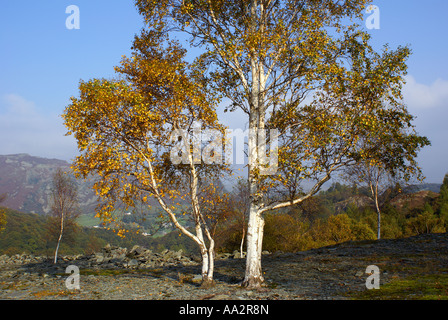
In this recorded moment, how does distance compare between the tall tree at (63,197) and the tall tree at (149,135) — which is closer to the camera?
the tall tree at (149,135)

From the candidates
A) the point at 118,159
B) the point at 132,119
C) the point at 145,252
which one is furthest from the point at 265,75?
the point at 145,252

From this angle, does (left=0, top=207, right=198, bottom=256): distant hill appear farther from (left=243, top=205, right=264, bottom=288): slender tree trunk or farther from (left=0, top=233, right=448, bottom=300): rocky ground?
(left=243, top=205, right=264, bottom=288): slender tree trunk

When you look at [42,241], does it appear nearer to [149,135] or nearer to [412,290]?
[149,135]

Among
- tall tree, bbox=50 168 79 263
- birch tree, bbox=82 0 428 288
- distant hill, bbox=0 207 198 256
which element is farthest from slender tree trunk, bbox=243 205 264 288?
distant hill, bbox=0 207 198 256

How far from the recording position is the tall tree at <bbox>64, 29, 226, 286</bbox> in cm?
1381

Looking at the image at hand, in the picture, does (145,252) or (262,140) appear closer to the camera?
(262,140)

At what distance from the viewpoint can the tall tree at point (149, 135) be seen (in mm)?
13812

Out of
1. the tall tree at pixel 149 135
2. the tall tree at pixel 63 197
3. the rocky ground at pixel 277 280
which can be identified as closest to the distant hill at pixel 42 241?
the tall tree at pixel 63 197

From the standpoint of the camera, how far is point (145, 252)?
34.0 m

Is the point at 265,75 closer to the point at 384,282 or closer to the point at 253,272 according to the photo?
the point at 253,272

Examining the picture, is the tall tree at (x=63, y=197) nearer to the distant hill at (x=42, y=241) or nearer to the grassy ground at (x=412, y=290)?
the grassy ground at (x=412, y=290)

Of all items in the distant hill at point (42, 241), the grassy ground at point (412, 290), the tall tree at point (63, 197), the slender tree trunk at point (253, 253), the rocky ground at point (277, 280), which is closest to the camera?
the grassy ground at point (412, 290)

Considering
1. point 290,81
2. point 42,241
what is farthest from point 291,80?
point 42,241

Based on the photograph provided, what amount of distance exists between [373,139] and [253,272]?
8592mm
